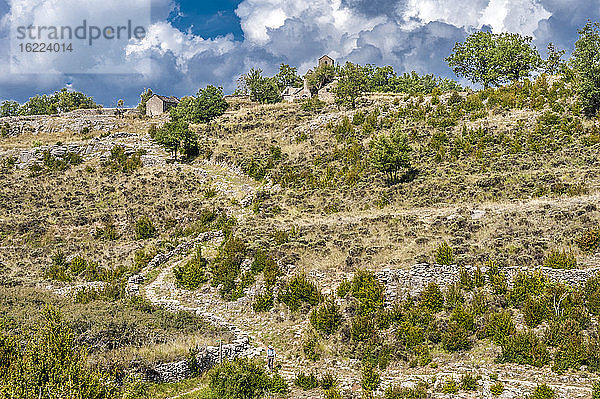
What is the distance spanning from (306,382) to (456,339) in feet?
20.3

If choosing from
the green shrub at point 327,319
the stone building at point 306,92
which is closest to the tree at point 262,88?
the stone building at point 306,92

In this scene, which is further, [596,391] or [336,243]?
[336,243]

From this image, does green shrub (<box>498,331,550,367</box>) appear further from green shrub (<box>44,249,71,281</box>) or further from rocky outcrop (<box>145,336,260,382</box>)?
green shrub (<box>44,249,71,281</box>)

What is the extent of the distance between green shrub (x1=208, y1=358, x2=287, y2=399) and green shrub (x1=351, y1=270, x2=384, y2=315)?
599cm

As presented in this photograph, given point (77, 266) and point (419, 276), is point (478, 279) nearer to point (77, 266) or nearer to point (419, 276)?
point (419, 276)

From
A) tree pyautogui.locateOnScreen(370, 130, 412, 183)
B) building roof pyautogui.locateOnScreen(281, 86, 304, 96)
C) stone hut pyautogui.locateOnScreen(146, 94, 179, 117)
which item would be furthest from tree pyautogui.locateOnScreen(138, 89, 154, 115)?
tree pyautogui.locateOnScreen(370, 130, 412, 183)

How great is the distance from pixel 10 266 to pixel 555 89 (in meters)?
53.3

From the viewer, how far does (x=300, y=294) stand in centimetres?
2112

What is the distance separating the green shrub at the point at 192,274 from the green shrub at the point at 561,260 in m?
19.1

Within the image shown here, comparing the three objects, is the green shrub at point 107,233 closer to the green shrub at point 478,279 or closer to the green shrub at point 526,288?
the green shrub at point 478,279

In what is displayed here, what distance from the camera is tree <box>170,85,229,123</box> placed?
64794mm

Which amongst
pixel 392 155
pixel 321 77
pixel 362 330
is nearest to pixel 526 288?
pixel 362 330

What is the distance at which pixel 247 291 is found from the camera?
76.8 ft

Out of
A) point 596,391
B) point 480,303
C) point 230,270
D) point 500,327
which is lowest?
point 596,391
